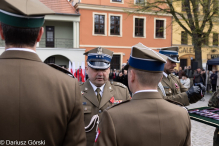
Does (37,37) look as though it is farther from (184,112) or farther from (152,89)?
(184,112)

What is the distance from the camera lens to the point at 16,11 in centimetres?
138

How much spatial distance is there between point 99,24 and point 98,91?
2113 centimetres

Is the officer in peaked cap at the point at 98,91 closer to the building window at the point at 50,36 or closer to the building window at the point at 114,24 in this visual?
the building window at the point at 114,24

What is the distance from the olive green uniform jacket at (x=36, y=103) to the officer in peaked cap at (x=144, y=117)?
0.26 meters

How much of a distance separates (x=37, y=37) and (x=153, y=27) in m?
25.1

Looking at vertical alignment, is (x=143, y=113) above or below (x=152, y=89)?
below

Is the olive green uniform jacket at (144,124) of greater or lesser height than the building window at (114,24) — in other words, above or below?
below

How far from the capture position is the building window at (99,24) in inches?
935

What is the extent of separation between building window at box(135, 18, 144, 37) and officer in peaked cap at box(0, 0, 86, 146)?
24.3 metres

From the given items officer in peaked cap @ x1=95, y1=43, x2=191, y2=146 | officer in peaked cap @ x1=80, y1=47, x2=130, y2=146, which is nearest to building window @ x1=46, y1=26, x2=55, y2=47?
officer in peaked cap @ x1=80, y1=47, x2=130, y2=146

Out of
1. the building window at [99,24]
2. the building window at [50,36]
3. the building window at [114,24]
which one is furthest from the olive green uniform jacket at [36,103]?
the building window at [50,36]

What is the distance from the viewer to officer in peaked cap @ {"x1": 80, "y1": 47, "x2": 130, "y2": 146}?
317 centimetres

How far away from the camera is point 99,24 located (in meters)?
23.9

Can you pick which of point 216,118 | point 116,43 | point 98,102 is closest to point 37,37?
point 98,102
